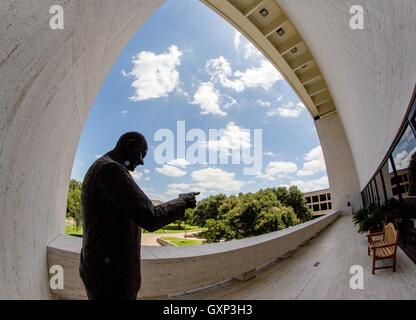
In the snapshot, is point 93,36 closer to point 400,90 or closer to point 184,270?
point 184,270

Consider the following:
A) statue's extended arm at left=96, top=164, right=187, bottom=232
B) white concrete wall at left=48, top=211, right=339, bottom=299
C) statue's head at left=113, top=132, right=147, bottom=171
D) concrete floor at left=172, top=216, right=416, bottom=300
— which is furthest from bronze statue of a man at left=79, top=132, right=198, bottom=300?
concrete floor at left=172, top=216, right=416, bottom=300

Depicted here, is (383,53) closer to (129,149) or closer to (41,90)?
(129,149)

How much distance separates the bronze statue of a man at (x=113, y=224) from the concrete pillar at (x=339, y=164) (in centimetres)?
2070

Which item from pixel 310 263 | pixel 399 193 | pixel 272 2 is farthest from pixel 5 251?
pixel 272 2

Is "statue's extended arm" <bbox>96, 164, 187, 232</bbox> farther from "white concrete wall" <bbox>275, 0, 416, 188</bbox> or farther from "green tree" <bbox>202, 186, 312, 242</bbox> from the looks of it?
"green tree" <bbox>202, 186, 312, 242</bbox>

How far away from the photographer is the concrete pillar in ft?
59.2

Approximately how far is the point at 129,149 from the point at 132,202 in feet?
1.17

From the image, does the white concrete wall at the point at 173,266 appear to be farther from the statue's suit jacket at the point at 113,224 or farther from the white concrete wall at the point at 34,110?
the statue's suit jacket at the point at 113,224

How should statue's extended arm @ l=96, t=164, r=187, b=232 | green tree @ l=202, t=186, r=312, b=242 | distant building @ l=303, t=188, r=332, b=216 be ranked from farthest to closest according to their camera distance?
1. distant building @ l=303, t=188, r=332, b=216
2. green tree @ l=202, t=186, r=312, b=242
3. statue's extended arm @ l=96, t=164, r=187, b=232

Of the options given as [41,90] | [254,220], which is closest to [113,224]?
[41,90]

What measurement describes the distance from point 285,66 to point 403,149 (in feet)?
46.2

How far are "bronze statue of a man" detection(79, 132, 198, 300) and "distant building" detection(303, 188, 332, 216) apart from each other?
46514mm

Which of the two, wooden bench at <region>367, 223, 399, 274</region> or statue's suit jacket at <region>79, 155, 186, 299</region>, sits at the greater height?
statue's suit jacket at <region>79, 155, 186, 299</region>
